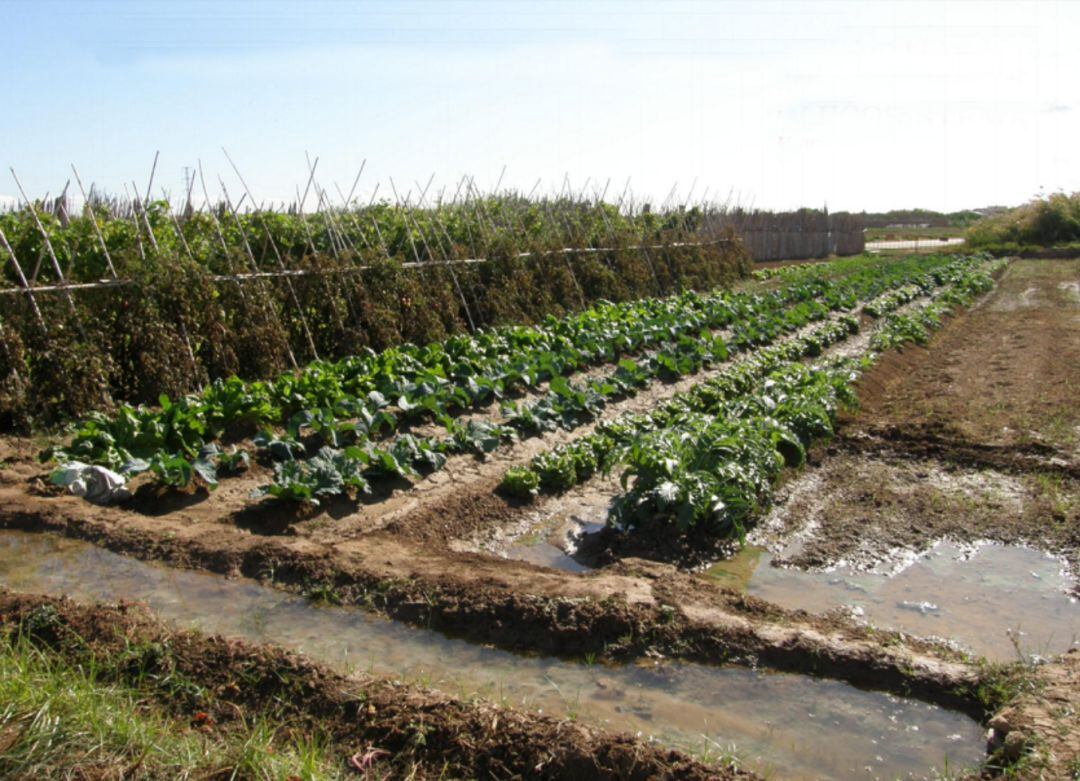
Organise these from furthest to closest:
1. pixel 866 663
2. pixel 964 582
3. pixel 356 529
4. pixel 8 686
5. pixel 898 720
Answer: pixel 356 529 → pixel 964 582 → pixel 866 663 → pixel 898 720 → pixel 8 686

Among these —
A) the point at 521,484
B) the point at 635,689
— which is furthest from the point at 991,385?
the point at 635,689

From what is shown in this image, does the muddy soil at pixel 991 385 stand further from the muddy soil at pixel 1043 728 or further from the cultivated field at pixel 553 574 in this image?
the muddy soil at pixel 1043 728

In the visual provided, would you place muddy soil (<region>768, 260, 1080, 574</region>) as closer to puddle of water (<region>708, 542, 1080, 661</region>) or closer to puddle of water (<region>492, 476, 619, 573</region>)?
puddle of water (<region>708, 542, 1080, 661</region>)

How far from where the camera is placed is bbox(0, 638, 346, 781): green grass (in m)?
3.27

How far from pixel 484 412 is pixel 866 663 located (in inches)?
238

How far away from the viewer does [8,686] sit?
3650 millimetres

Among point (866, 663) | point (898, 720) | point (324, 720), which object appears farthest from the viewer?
point (866, 663)

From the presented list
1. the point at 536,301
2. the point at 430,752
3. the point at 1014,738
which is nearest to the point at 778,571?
the point at 1014,738

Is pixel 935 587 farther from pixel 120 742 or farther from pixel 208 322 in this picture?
pixel 208 322

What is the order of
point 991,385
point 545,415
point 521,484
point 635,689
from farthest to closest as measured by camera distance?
1. point 991,385
2. point 545,415
3. point 521,484
4. point 635,689

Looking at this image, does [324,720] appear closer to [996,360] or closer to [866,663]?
[866,663]

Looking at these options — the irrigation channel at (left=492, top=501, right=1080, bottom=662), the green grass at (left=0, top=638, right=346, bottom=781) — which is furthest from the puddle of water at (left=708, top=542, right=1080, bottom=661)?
the green grass at (left=0, top=638, right=346, bottom=781)

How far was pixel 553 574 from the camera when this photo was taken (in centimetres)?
593

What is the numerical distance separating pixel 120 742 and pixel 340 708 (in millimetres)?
885
